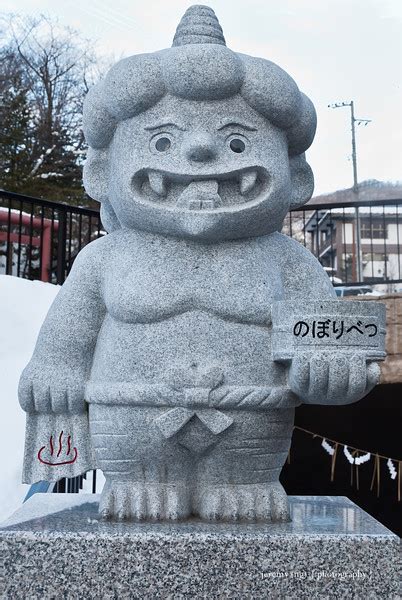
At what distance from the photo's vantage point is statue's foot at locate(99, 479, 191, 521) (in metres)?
2.30

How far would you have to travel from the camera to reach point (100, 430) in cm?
237

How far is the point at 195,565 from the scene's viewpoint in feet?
6.79

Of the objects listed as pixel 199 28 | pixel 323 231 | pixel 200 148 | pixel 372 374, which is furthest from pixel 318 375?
pixel 323 231

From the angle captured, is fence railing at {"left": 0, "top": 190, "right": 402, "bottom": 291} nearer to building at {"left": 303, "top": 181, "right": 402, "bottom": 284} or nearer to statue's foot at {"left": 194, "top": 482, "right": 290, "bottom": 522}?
building at {"left": 303, "top": 181, "right": 402, "bottom": 284}

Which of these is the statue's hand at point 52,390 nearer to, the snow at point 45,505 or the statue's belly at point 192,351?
the statue's belly at point 192,351

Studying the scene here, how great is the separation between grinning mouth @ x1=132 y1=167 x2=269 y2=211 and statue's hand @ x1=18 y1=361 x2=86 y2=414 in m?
0.73

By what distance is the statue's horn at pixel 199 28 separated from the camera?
2596 mm

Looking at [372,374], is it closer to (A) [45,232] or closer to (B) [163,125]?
(B) [163,125]

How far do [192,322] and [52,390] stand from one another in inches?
23.5

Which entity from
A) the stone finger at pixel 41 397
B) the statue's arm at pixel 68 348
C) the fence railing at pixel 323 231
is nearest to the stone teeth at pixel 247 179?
the statue's arm at pixel 68 348

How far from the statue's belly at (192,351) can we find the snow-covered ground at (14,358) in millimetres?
2005

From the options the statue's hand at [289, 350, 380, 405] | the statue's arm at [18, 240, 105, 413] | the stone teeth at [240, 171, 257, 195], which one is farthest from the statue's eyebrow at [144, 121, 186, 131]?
the statue's hand at [289, 350, 380, 405]

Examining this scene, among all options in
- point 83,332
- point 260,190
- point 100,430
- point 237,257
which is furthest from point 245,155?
point 100,430

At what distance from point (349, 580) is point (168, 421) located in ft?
2.53
